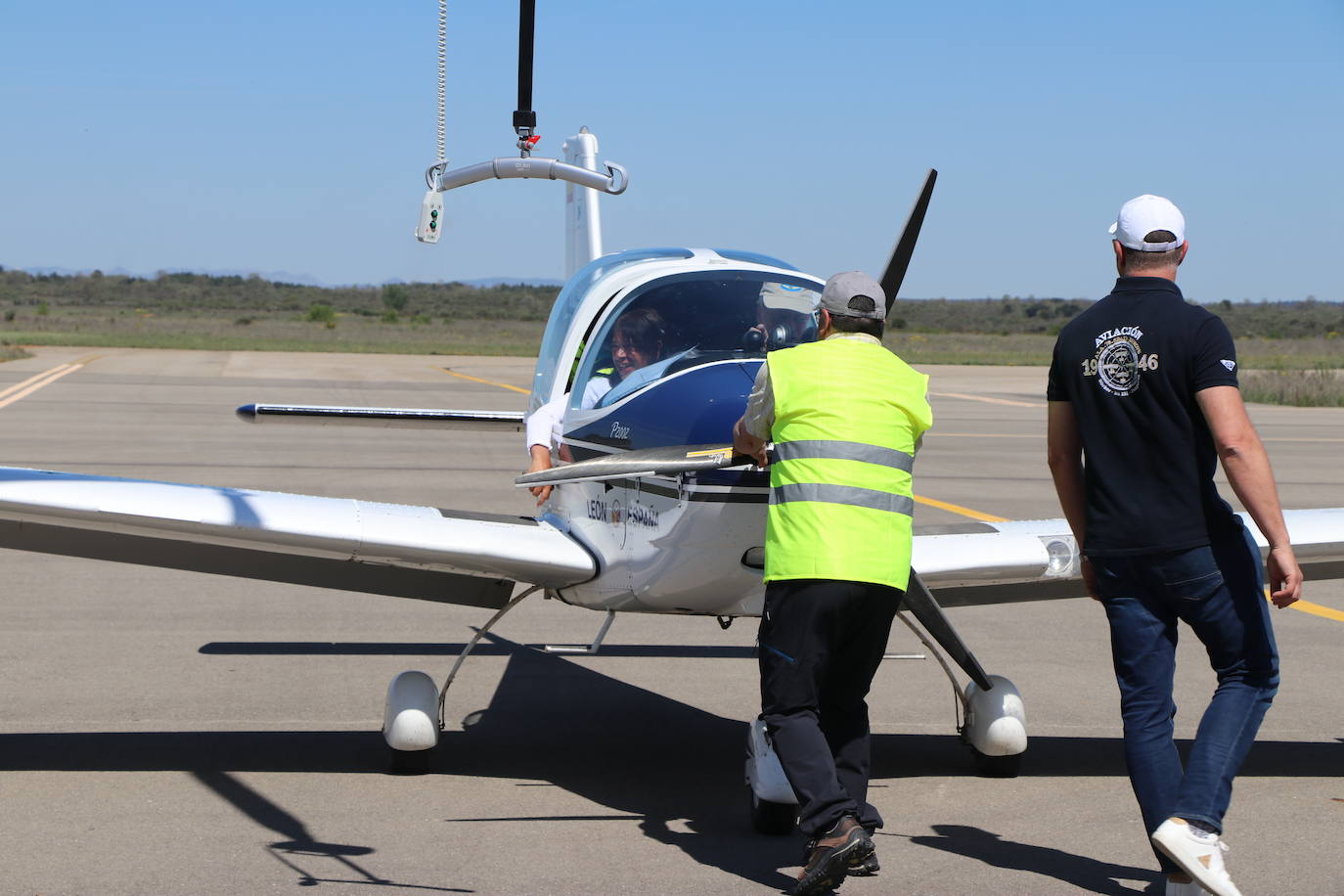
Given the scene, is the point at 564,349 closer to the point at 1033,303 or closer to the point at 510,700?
the point at 510,700

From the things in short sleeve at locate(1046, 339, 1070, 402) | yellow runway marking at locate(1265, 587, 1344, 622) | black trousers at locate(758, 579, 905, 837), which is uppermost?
short sleeve at locate(1046, 339, 1070, 402)

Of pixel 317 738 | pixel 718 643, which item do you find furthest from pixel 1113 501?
pixel 718 643

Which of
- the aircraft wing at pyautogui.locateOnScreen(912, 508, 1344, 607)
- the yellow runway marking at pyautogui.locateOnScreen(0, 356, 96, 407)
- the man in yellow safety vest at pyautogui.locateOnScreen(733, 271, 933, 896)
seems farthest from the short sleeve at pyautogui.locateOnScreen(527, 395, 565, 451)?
the yellow runway marking at pyautogui.locateOnScreen(0, 356, 96, 407)

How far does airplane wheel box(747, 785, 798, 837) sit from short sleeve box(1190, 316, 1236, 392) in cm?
183

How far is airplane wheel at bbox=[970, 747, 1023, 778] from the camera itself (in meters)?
5.73

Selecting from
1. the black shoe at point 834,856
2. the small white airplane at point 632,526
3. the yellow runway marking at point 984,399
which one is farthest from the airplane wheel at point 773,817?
the yellow runway marking at point 984,399

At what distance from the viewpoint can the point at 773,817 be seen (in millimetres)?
4883

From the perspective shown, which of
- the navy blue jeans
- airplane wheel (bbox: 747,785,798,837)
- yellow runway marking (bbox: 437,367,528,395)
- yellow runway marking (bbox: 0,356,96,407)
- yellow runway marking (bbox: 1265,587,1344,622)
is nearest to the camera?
the navy blue jeans

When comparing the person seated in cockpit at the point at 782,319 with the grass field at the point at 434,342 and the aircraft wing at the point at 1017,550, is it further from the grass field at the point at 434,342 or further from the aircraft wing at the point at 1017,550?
the grass field at the point at 434,342

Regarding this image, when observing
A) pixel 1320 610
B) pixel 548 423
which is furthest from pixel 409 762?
pixel 1320 610

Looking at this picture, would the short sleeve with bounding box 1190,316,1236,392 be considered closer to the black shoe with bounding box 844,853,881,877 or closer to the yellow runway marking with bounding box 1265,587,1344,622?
the black shoe with bounding box 844,853,881,877

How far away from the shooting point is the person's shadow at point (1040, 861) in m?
4.46

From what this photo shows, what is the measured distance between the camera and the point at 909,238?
4.97 meters

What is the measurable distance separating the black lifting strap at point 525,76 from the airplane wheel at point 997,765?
332 centimetres
